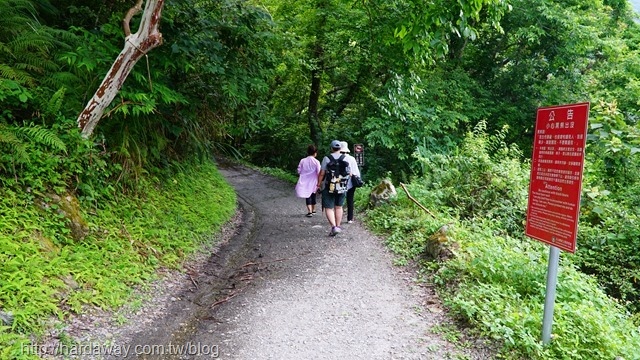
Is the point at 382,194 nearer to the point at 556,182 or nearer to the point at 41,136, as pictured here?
the point at 556,182

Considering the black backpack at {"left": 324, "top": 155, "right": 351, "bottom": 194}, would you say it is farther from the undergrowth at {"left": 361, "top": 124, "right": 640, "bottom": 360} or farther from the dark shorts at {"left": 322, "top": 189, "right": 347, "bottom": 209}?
the undergrowth at {"left": 361, "top": 124, "right": 640, "bottom": 360}

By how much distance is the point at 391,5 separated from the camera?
8.12m

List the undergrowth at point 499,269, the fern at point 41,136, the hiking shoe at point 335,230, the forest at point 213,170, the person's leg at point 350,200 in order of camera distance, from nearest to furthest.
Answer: the undergrowth at point 499,269
the forest at point 213,170
the fern at point 41,136
the hiking shoe at point 335,230
the person's leg at point 350,200

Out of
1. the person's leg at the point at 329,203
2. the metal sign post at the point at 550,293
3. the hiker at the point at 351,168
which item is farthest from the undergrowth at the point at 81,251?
the metal sign post at the point at 550,293

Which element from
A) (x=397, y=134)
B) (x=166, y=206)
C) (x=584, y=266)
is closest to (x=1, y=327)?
(x=166, y=206)

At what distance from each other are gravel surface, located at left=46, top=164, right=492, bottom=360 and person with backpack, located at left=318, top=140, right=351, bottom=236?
667 millimetres

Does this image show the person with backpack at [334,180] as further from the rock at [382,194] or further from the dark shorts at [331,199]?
the rock at [382,194]

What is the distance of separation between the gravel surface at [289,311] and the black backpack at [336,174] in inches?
39.1

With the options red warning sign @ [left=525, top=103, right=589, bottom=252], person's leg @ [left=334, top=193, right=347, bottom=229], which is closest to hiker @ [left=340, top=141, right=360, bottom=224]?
person's leg @ [left=334, top=193, right=347, bottom=229]

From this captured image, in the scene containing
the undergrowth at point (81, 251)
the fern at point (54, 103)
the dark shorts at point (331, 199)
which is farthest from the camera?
the dark shorts at point (331, 199)

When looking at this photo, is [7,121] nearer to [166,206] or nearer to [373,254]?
[166,206]

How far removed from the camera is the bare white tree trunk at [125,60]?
4.88 meters

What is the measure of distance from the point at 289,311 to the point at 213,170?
6716 millimetres

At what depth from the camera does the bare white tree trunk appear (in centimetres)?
488
